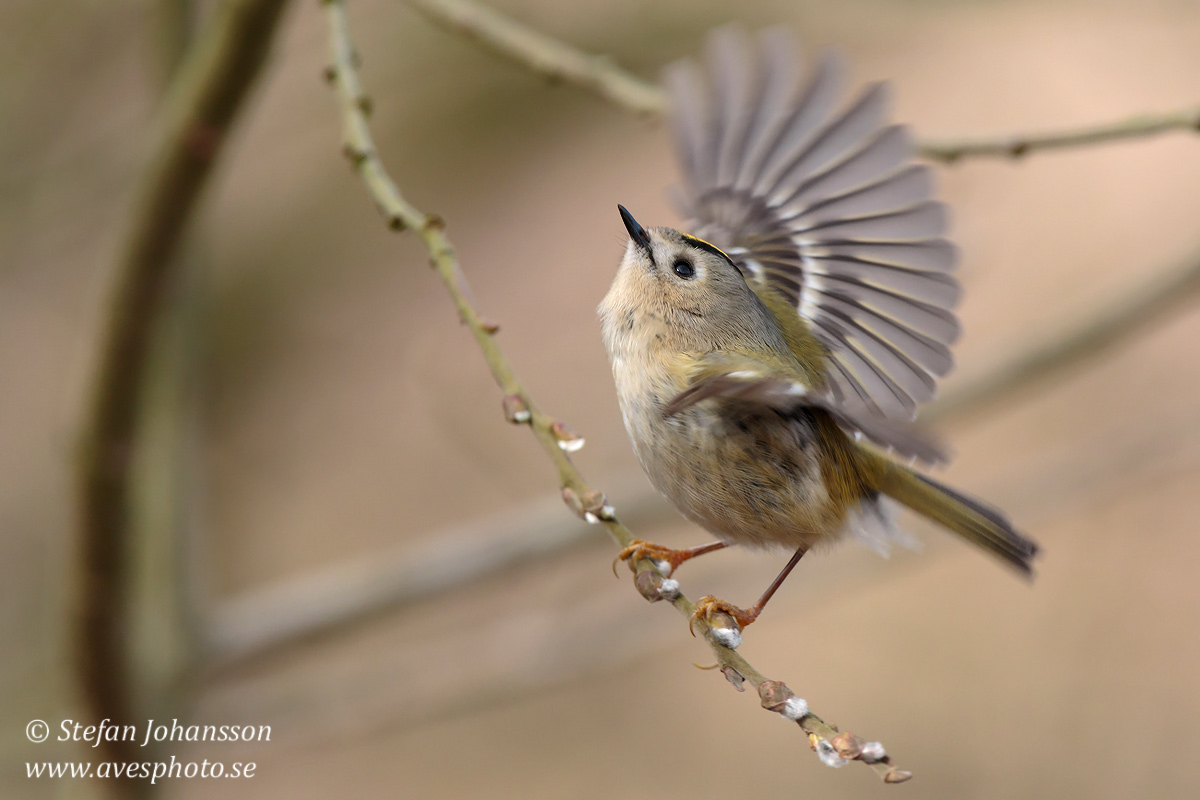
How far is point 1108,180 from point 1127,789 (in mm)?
2016

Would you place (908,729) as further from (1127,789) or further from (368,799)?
(368,799)

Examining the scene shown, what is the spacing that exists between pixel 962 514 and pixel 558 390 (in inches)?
78.0

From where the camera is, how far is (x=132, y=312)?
163 centimetres

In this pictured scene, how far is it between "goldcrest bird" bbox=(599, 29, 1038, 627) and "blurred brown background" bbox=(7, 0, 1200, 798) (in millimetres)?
942

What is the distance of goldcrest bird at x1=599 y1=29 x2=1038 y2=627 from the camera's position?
146 cm

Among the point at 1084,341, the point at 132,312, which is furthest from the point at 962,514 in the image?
the point at 132,312

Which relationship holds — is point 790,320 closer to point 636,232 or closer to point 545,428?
point 636,232

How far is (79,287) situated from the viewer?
3.67 metres

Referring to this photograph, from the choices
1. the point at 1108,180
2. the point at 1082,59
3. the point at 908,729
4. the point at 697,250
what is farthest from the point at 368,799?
the point at 1082,59

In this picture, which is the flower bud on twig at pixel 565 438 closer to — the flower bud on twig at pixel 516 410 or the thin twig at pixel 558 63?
the flower bud on twig at pixel 516 410

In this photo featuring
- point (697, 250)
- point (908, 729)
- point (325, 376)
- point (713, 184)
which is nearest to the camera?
point (697, 250)

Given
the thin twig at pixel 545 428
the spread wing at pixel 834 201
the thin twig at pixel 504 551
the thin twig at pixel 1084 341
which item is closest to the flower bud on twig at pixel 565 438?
the thin twig at pixel 545 428

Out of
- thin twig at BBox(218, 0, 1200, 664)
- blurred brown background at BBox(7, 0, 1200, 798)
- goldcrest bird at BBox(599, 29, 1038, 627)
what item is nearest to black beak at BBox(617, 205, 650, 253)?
goldcrest bird at BBox(599, 29, 1038, 627)

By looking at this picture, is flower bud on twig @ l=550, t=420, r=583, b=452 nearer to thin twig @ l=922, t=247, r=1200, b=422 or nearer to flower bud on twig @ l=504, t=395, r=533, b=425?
flower bud on twig @ l=504, t=395, r=533, b=425
